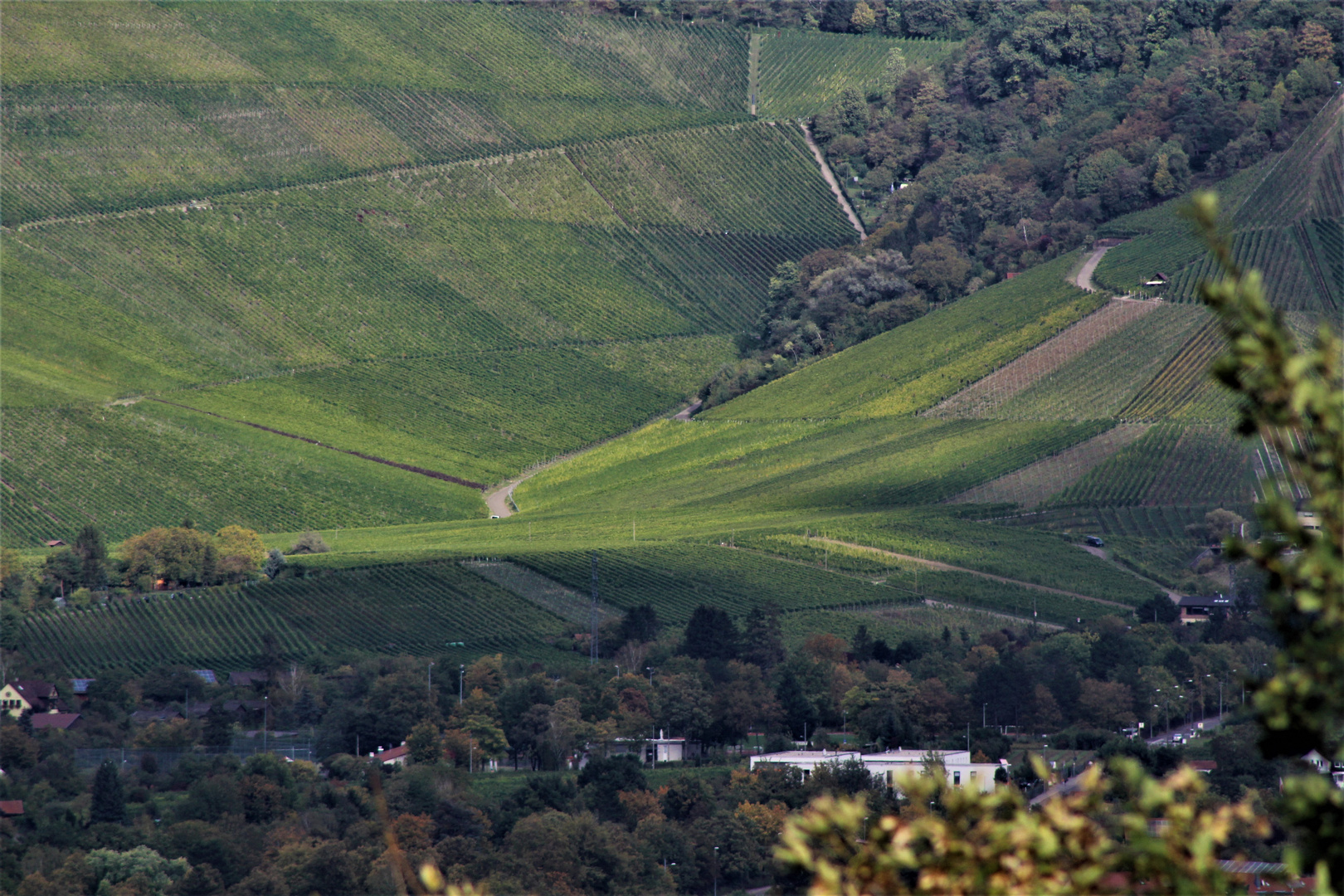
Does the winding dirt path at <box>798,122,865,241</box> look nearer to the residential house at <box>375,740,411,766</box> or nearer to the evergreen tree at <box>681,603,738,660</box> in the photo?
the evergreen tree at <box>681,603,738,660</box>

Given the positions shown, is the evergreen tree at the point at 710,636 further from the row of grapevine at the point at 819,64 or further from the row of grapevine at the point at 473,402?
the row of grapevine at the point at 819,64

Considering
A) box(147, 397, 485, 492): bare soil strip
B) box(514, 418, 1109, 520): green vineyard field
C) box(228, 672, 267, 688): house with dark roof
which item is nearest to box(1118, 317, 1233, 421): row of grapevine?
box(514, 418, 1109, 520): green vineyard field

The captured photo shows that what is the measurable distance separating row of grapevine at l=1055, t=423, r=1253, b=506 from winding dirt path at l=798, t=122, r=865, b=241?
155 ft

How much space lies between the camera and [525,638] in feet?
267

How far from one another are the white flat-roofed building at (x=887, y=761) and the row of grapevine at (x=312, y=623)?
17.4 meters

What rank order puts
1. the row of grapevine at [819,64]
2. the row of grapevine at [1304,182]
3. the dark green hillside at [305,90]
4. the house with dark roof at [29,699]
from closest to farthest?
1. the house with dark roof at [29,699]
2. the row of grapevine at [1304,182]
3. the dark green hillside at [305,90]
4. the row of grapevine at [819,64]

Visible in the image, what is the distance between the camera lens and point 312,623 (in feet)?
266

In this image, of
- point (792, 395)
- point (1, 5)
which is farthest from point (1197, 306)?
point (1, 5)

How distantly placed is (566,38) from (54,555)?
77275mm

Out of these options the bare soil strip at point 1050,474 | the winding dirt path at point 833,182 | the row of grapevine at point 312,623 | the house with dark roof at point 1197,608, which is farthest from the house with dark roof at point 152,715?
the winding dirt path at point 833,182

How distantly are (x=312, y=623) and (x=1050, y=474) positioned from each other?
3751 centimetres

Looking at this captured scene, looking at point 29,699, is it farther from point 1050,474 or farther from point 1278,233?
point 1278,233

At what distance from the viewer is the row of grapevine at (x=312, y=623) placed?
77562 millimetres

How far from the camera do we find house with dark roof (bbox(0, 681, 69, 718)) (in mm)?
72000
